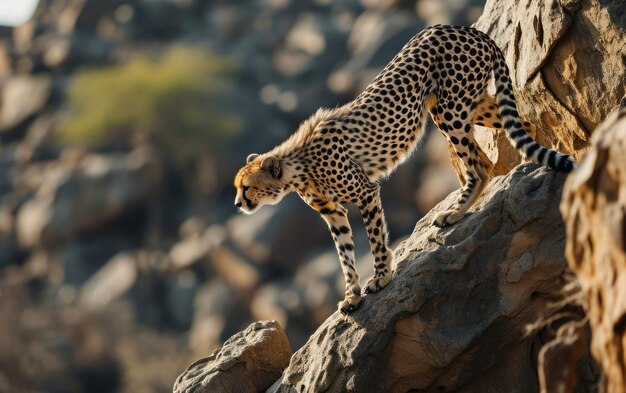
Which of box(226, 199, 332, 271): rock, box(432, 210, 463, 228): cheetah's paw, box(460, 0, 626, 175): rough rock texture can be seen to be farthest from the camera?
box(226, 199, 332, 271): rock

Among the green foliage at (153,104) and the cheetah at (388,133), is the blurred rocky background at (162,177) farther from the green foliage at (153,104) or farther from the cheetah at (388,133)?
the cheetah at (388,133)

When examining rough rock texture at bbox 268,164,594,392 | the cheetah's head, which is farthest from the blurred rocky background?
rough rock texture at bbox 268,164,594,392

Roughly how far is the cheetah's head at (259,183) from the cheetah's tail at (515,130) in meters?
1.81

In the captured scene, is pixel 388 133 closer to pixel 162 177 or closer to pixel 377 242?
pixel 377 242

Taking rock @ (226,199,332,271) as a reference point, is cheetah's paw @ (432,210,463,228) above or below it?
below

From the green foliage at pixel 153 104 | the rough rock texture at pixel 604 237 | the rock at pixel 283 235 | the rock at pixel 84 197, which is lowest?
the rough rock texture at pixel 604 237

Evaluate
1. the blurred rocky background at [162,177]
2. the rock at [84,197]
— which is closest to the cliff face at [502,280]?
the blurred rocky background at [162,177]

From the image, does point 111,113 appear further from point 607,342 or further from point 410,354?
point 607,342

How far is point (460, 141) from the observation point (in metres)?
8.16

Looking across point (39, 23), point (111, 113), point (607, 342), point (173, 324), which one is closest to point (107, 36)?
point (39, 23)

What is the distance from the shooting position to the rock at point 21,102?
39.9 metres

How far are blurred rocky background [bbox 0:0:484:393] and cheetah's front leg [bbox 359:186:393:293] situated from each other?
1804cm

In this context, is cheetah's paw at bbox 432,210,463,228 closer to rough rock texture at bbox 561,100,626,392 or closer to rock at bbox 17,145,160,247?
rough rock texture at bbox 561,100,626,392

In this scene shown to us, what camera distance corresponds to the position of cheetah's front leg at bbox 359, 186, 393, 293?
8000 mm
